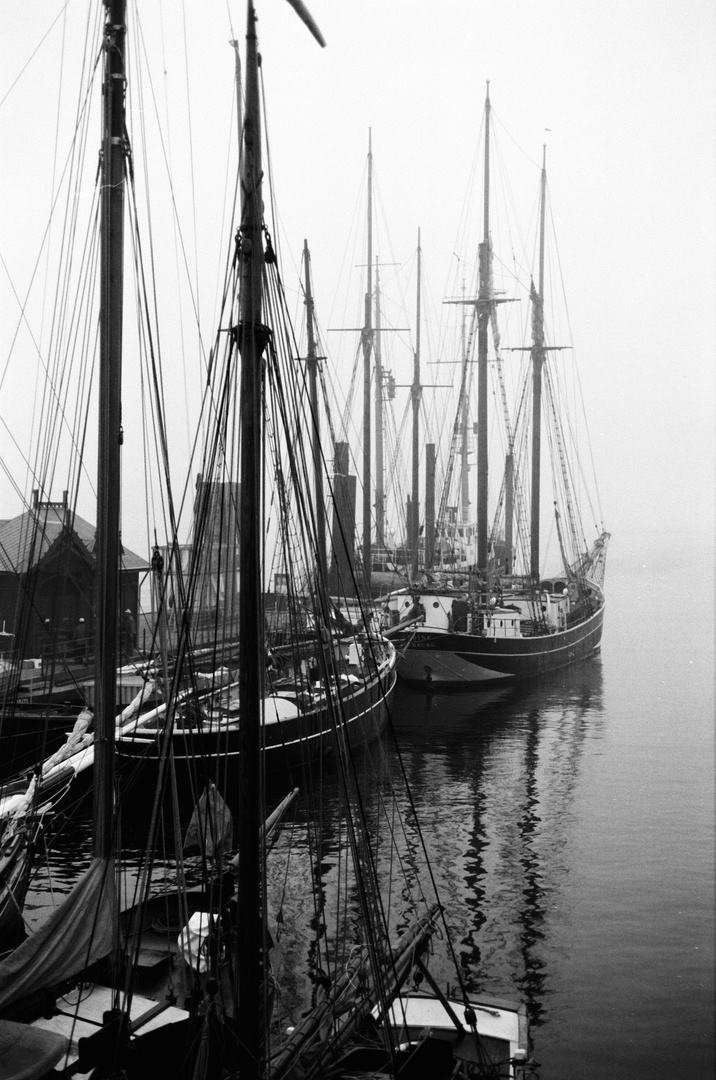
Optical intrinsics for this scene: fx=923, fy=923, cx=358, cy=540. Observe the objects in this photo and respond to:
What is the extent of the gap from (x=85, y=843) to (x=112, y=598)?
→ 12104 millimetres

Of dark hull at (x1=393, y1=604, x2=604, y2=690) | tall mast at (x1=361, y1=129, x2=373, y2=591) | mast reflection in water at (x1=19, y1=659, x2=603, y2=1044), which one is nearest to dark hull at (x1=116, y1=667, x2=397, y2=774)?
mast reflection in water at (x1=19, y1=659, x2=603, y2=1044)

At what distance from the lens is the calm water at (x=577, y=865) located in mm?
13148

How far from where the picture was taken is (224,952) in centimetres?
1095

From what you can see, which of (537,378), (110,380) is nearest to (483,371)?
(537,378)

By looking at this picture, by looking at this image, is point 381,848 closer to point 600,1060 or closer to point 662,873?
point 662,873

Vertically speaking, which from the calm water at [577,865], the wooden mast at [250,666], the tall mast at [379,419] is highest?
the tall mast at [379,419]

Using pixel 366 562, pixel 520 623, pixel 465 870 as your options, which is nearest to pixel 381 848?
pixel 465 870

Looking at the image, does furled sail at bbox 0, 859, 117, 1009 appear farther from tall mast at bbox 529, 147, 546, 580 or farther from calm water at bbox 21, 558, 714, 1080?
tall mast at bbox 529, 147, 546, 580

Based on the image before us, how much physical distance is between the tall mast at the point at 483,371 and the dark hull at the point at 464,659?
16.2ft

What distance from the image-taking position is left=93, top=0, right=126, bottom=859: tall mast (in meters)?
11.2

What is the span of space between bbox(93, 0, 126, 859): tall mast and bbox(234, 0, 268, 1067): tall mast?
3975mm

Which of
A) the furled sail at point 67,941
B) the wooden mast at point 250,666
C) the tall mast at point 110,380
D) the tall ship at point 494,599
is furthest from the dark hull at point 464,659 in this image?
the wooden mast at point 250,666

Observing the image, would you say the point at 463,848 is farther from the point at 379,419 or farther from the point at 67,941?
the point at 379,419

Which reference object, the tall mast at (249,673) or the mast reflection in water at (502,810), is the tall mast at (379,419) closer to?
the mast reflection in water at (502,810)
